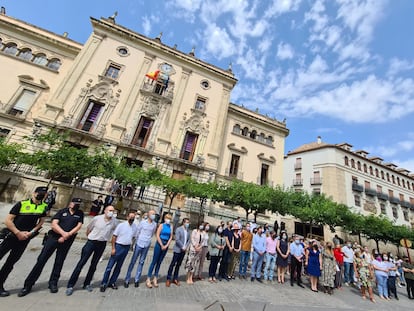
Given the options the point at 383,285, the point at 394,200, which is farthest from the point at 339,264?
the point at 394,200

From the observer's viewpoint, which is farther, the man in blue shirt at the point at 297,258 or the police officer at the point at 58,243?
the man in blue shirt at the point at 297,258

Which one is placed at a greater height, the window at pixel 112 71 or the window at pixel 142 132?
the window at pixel 112 71

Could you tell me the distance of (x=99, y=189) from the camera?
50.3ft

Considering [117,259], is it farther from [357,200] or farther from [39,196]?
[357,200]

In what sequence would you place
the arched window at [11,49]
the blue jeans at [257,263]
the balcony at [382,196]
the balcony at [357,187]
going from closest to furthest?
the blue jeans at [257,263], the arched window at [11,49], the balcony at [357,187], the balcony at [382,196]

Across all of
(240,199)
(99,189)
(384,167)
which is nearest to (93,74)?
(99,189)

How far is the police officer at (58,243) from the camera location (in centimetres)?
372

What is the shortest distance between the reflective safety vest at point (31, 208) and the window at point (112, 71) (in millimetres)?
19850

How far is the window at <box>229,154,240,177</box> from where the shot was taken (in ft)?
75.0

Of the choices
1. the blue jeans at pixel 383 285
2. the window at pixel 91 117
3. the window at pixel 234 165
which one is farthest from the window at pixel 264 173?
the window at pixel 91 117

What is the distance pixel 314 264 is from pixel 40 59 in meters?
27.8

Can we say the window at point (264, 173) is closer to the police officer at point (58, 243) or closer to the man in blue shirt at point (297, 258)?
the man in blue shirt at point (297, 258)

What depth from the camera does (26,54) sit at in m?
20.0

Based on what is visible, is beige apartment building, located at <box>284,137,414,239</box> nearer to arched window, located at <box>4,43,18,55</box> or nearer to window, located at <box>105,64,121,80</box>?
window, located at <box>105,64,121,80</box>
